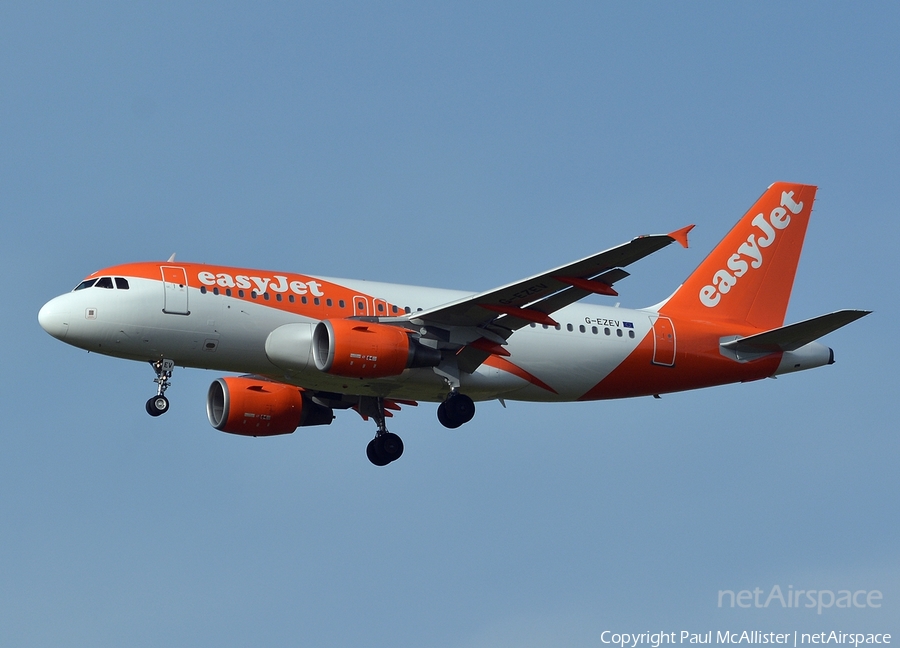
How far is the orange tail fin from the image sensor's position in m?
43.0

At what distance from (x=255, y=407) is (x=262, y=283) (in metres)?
5.18

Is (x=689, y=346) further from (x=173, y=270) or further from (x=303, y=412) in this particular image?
(x=173, y=270)

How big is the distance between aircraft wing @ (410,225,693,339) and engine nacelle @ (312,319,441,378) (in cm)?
130

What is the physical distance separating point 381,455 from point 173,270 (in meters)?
9.11

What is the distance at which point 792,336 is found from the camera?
132 ft

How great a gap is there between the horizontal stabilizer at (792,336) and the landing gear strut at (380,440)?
34.2ft

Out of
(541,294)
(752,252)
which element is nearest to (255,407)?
(541,294)

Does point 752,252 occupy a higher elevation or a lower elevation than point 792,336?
higher

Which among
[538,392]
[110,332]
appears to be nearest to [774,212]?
[538,392]

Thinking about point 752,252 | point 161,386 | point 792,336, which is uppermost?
point 752,252

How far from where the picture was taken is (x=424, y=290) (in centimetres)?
3909

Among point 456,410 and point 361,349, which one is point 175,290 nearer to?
point 361,349

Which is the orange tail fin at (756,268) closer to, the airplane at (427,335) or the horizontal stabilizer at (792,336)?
the airplane at (427,335)

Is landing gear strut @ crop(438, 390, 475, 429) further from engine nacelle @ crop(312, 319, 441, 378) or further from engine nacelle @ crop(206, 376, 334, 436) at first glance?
engine nacelle @ crop(206, 376, 334, 436)
